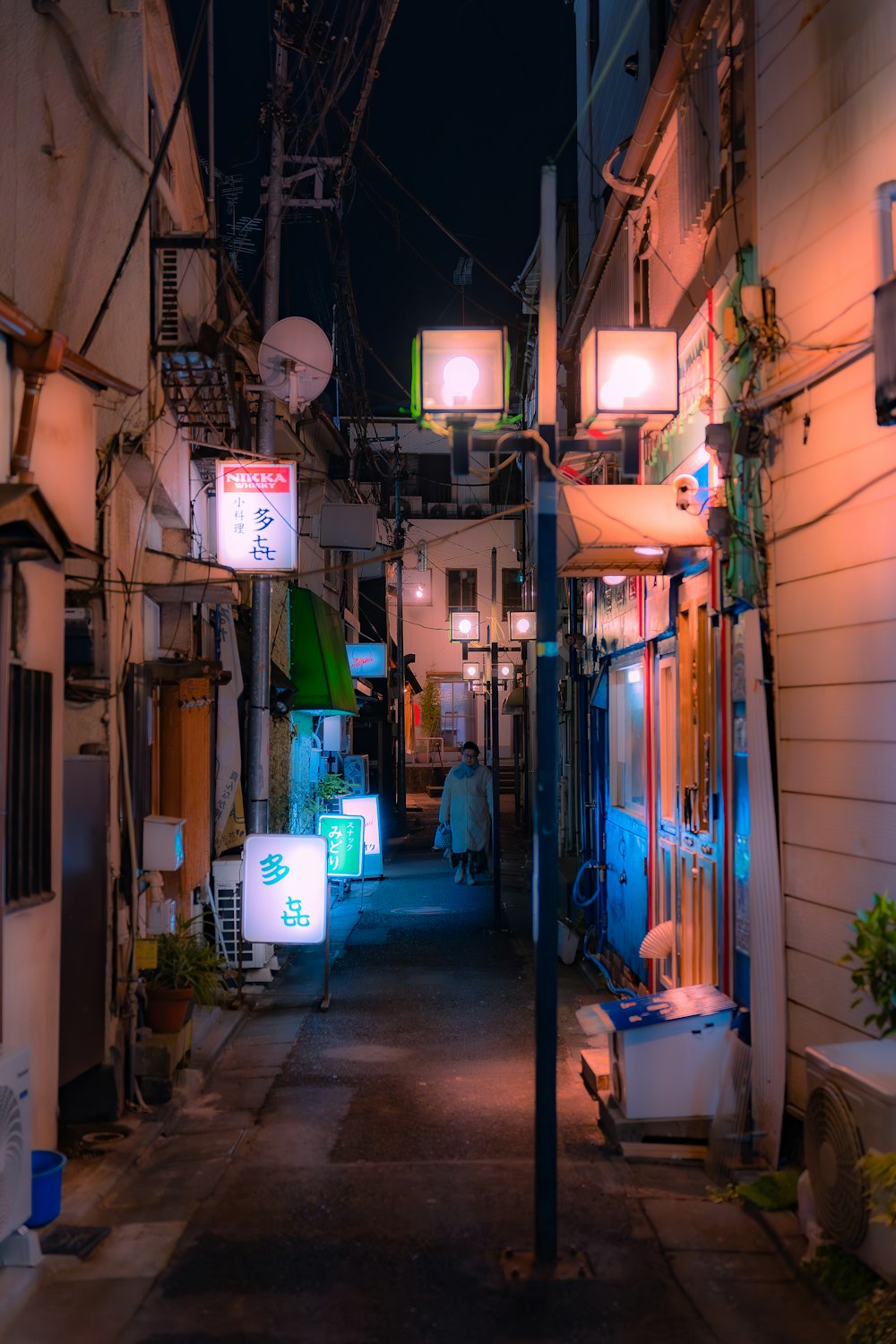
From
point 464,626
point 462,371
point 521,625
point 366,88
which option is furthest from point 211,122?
point 464,626

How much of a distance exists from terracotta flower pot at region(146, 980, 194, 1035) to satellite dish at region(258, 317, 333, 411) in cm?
735

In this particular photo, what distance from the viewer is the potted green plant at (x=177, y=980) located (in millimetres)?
9828

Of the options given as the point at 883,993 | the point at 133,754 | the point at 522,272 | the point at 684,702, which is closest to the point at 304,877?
the point at 133,754

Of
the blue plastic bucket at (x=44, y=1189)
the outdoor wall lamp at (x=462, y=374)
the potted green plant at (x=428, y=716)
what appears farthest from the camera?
the potted green plant at (x=428, y=716)

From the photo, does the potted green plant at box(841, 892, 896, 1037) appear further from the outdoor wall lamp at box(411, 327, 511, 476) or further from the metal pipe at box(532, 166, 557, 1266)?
the outdoor wall lamp at box(411, 327, 511, 476)

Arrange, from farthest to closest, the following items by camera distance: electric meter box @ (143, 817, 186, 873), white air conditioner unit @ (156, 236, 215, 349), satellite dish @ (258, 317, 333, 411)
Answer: satellite dish @ (258, 317, 333, 411) < white air conditioner unit @ (156, 236, 215, 349) < electric meter box @ (143, 817, 186, 873)

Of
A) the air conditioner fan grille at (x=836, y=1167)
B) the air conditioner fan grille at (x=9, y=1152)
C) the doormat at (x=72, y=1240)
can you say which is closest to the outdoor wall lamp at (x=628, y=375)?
the air conditioner fan grille at (x=836, y=1167)

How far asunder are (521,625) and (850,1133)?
24107mm

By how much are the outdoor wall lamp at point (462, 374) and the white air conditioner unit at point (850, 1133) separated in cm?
459

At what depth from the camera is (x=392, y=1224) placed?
22.4 ft

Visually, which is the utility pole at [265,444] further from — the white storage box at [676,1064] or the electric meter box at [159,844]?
the white storage box at [676,1064]

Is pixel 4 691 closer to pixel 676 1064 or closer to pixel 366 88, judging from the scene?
pixel 676 1064

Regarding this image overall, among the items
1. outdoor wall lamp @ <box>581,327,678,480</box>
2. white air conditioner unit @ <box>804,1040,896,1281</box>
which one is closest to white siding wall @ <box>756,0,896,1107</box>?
white air conditioner unit @ <box>804,1040,896,1281</box>

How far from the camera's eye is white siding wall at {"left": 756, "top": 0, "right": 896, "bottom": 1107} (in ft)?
21.2
